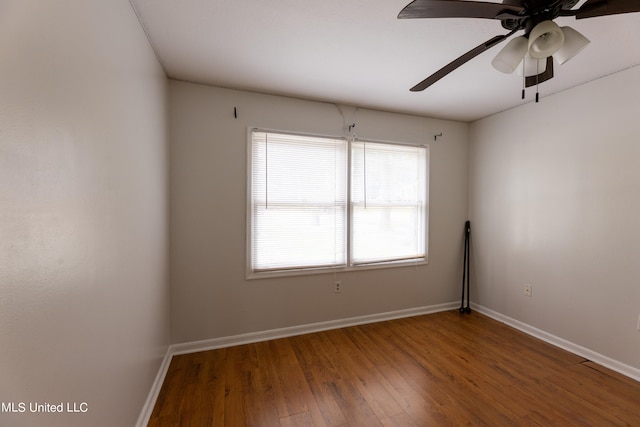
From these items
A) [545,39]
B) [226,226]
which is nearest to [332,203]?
[226,226]

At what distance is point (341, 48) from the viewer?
1.84 metres

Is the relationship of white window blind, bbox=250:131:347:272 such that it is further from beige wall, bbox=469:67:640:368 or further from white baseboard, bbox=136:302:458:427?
beige wall, bbox=469:67:640:368

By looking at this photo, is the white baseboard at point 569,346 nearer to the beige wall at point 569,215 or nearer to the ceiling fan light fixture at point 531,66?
the beige wall at point 569,215

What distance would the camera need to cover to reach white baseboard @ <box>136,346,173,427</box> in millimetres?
1546

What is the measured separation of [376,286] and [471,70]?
231 centimetres

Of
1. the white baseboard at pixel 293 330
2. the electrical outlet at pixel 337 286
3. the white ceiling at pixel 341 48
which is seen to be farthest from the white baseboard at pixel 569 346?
the white ceiling at pixel 341 48

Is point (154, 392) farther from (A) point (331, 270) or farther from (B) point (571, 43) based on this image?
(B) point (571, 43)

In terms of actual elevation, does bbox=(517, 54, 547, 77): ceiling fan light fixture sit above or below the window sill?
above

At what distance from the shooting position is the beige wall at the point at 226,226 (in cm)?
233

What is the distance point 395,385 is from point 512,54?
223 centimetres

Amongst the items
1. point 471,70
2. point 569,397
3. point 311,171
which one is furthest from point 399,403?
point 471,70

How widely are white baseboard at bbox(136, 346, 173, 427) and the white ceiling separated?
2.39m

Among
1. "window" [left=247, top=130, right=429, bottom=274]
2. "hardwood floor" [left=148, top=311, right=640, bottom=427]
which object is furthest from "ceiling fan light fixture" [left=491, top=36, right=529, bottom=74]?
"hardwood floor" [left=148, top=311, right=640, bottom=427]

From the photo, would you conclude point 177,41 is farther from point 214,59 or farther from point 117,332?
point 117,332
